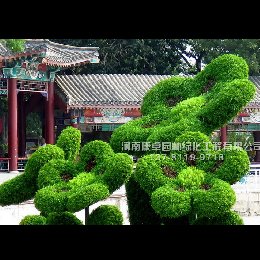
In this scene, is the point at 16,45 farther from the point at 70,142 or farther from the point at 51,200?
the point at 51,200

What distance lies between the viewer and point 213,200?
31.3 ft

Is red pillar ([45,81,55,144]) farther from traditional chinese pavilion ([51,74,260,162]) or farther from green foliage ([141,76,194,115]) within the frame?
green foliage ([141,76,194,115])

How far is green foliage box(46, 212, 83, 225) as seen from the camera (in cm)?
1049

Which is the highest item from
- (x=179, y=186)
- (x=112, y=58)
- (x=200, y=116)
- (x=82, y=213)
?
(x=112, y=58)

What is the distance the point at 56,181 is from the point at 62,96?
12.0 metres

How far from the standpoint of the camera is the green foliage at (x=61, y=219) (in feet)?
34.4

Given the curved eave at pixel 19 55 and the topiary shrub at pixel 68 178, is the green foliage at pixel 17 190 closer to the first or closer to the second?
the topiary shrub at pixel 68 178

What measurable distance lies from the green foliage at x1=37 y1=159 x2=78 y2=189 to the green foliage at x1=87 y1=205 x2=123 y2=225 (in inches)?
26.9

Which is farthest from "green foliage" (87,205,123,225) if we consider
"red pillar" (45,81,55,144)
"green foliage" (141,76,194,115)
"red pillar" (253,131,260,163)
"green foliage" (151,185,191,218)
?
"red pillar" (253,131,260,163)

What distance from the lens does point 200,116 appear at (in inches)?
422

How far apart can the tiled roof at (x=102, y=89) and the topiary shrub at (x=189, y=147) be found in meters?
10.4

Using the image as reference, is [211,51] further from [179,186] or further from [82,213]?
[179,186]

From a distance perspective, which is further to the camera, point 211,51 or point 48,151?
point 211,51
